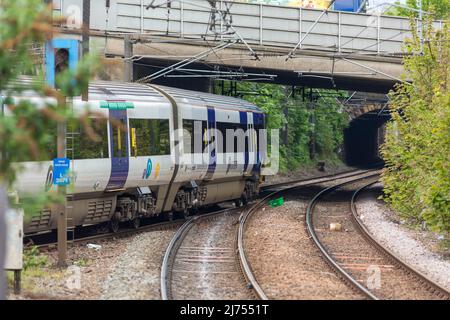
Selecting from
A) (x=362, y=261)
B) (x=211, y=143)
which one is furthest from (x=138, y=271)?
(x=211, y=143)

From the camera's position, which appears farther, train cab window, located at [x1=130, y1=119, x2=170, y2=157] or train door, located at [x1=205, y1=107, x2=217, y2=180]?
train door, located at [x1=205, y1=107, x2=217, y2=180]

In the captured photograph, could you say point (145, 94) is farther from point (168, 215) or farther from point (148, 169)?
point (168, 215)

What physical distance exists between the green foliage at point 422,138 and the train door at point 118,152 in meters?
6.29

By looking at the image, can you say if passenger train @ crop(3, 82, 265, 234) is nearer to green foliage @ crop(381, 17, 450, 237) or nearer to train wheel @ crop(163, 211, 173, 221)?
train wheel @ crop(163, 211, 173, 221)

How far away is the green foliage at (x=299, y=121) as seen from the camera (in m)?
42.6

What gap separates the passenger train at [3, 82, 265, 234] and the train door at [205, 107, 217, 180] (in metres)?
0.03

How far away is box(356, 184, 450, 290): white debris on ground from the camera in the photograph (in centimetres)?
1493

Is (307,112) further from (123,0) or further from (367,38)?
(123,0)

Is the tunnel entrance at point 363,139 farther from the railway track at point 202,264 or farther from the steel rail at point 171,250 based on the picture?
the railway track at point 202,264

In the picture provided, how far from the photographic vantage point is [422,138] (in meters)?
19.4

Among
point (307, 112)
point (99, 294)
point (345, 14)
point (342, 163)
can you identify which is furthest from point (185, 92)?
point (342, 163)

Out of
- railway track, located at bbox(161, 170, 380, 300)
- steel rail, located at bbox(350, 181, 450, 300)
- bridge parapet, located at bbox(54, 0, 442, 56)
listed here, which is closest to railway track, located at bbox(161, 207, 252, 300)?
railway track, located at bbox(161, 170, 380, 300)

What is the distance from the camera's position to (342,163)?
6097 cm

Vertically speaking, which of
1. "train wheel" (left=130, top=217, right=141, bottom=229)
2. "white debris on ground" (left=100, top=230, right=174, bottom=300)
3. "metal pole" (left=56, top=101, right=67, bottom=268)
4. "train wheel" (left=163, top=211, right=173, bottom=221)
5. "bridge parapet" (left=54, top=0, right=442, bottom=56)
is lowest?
"train wheel" (left=163, top=211, right=173, bottom=221)
